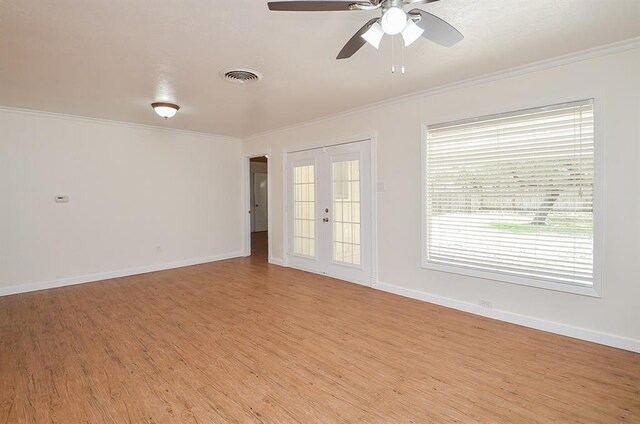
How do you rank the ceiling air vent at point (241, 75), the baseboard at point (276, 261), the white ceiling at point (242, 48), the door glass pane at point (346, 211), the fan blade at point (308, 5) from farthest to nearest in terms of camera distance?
the baseboard at point (276, 261) → the door glass pane at point (346, 211) → the ceiling air vent at point (241, 75) → the white ceiling at point (242, 48) → the fan blade at point (308, 5)

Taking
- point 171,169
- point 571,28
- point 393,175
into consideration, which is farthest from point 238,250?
point 571,28

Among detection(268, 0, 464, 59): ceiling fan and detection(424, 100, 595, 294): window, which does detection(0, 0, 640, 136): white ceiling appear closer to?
detection(268, 0, 464, 59): ceiling fan

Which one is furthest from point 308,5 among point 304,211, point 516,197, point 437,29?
point 304,211

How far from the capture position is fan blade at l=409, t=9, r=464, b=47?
1.87 metres

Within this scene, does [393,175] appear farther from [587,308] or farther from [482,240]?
[587,308]

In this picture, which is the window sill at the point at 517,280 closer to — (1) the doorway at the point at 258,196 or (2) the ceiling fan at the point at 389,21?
(2) the ceiling fan at the point at 389,21

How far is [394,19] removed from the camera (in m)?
1.67

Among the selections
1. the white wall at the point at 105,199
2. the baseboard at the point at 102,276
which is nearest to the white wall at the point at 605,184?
the white wall at the point at 105,199

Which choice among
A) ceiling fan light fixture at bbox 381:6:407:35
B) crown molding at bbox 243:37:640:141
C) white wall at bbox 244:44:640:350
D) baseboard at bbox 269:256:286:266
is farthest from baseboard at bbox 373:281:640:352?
ceiling fan light fixture at bbox 381:6:407:35

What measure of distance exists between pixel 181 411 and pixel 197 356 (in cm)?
72

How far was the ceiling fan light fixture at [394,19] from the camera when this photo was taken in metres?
1.66

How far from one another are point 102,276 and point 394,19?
18.6 ft

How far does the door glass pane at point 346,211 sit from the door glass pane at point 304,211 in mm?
511

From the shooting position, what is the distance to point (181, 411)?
6.69ft
